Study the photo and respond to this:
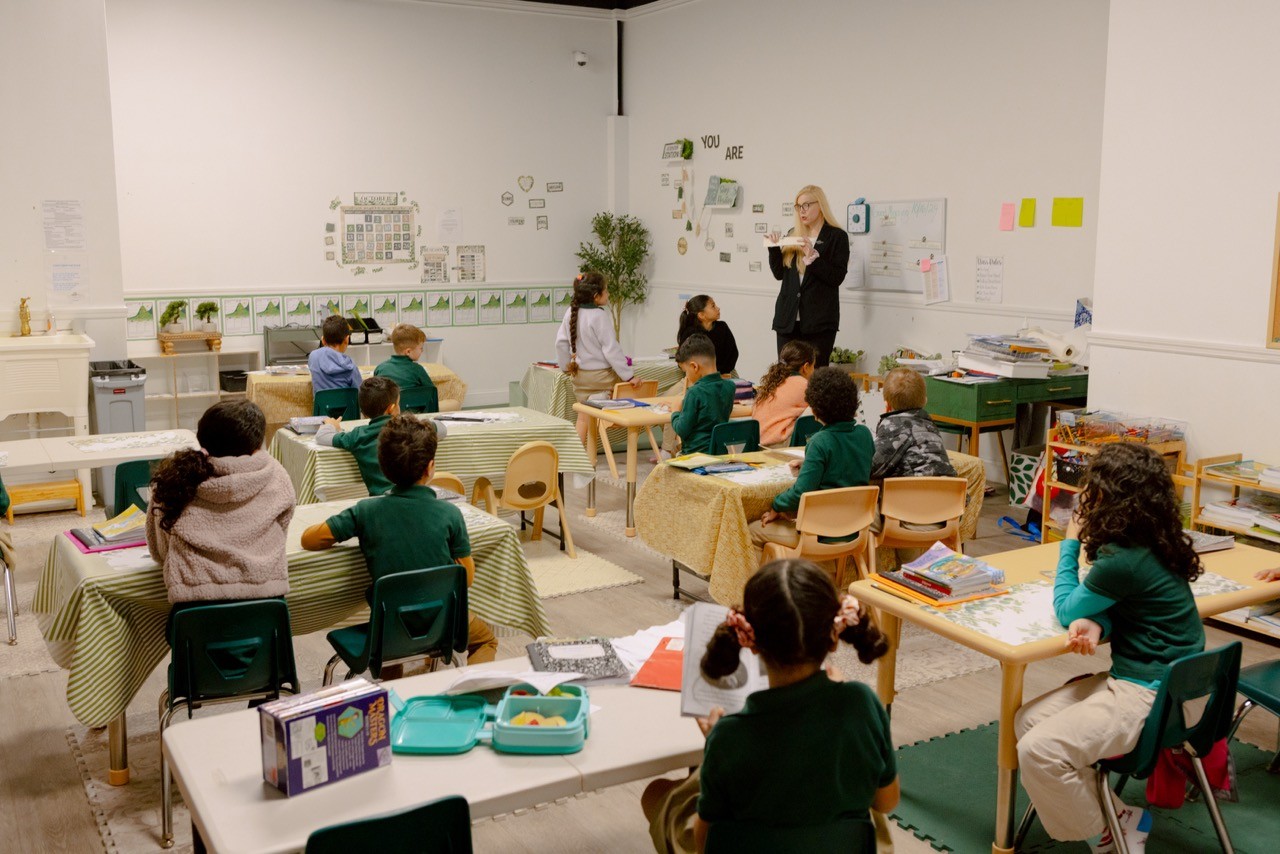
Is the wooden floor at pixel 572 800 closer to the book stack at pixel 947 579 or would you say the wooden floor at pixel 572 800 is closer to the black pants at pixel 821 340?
the book stack at pixel 947 579

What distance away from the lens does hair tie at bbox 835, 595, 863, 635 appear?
215cm

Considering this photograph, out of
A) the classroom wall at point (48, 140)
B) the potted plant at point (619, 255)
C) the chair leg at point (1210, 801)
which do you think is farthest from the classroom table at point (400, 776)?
the potted plant at point (619, 255)

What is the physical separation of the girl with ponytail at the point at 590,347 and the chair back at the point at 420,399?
3.96 feet

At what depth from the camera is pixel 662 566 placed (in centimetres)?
610

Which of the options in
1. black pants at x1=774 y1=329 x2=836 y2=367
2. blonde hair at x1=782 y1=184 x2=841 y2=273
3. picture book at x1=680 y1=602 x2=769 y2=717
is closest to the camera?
picture book at x1=680 y1=602 x2=769 y2=717

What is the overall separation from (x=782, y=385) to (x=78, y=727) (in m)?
3.73

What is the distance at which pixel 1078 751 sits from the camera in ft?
9.50

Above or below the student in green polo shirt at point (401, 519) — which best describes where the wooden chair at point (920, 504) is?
below

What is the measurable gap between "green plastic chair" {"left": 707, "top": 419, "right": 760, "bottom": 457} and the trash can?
12.7ft

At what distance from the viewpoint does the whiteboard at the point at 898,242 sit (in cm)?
816

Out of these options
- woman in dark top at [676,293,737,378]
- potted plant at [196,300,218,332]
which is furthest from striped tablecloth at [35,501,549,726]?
potted plant at [196,300,218,332]

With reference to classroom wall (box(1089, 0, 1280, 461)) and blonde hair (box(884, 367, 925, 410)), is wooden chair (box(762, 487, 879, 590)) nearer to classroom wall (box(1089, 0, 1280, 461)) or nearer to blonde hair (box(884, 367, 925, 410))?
blonde hair (box(884, 367, 925, 410))

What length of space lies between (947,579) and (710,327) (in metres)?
4.84

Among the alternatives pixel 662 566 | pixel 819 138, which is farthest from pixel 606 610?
pixel 819 138
